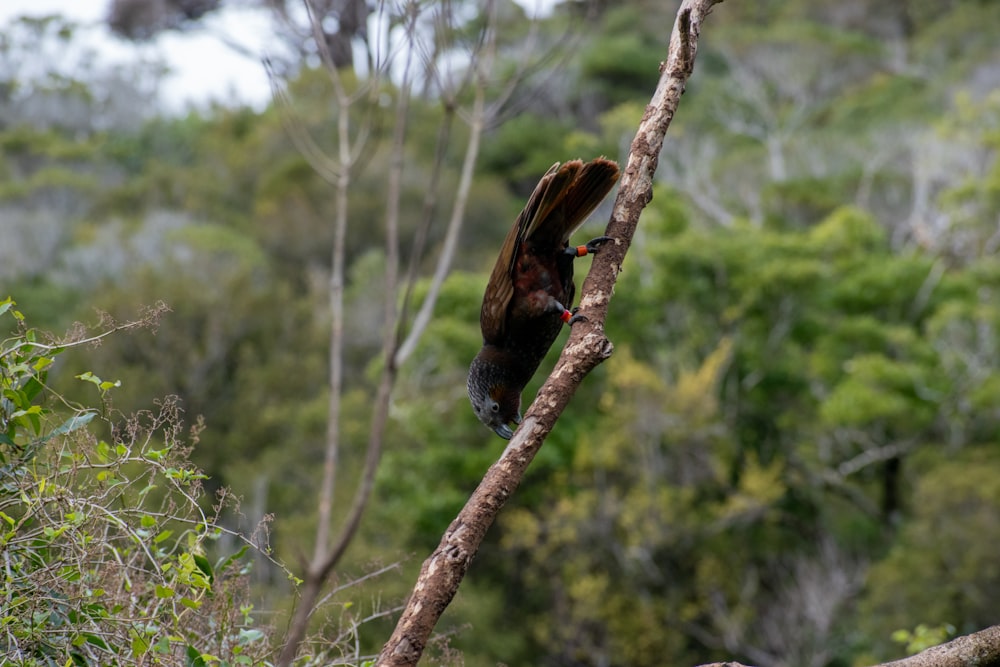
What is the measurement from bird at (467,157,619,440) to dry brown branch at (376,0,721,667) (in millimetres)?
760

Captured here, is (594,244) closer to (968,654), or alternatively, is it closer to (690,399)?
(968,654)

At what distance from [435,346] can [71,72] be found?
18733 millimetres

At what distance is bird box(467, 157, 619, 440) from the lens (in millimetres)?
3660

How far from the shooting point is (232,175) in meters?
29.0

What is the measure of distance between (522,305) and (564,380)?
128cm

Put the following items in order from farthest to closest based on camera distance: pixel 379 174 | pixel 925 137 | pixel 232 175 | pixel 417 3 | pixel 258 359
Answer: pixel 232 175 < pixel 379 174 < pixel 925 137 < pixel 258 359 < pixel 417 3

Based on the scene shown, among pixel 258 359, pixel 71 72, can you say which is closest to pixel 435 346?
pixel 258 359

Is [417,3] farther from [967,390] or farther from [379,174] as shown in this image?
[379,174]

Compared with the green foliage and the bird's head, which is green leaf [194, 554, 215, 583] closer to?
the green foliage

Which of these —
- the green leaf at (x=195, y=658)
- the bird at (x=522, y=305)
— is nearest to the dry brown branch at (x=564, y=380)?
the green leaf at (x=195, y=658)

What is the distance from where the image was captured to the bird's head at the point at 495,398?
3.74m

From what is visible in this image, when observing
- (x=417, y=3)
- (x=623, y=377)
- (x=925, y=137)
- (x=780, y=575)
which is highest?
(x=417, y=3)

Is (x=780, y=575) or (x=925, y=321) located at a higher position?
(x=925, y=321)

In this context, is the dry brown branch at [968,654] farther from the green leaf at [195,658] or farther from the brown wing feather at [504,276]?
the brown wing feather at [504,276]
